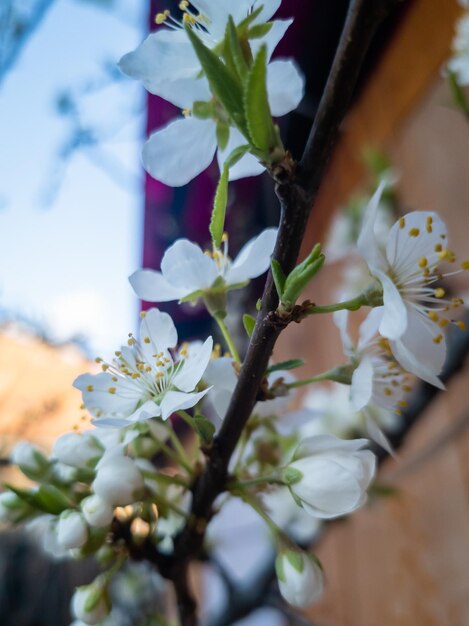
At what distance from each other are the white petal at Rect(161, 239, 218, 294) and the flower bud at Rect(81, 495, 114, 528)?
0.11 meters

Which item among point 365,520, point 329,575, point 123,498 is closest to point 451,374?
point 123,498

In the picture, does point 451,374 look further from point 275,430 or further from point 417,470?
point 417,470

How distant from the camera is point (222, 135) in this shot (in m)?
0.24

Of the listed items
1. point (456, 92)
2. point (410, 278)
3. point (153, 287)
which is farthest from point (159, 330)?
point (456, 92)

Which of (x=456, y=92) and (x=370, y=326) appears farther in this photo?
(x=456, y=92)

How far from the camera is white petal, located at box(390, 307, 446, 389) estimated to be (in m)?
0.21

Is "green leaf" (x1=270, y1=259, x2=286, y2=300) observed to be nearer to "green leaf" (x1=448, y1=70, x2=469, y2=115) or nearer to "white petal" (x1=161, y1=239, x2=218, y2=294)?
"white petal" (x1=161, y1=239, x2=218, y2=294)

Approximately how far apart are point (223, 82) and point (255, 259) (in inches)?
3.4

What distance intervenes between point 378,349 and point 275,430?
8 cm

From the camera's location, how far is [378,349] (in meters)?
0.27

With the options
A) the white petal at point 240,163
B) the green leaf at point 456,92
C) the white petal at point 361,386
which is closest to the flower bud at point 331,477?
the white petal at point 361,386

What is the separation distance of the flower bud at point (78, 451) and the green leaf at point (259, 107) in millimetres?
165

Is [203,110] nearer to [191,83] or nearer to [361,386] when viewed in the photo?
[191,83]

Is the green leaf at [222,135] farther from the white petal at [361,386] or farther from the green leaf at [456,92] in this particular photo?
the green leaf at [456,92]
